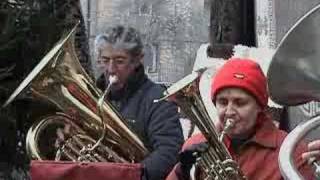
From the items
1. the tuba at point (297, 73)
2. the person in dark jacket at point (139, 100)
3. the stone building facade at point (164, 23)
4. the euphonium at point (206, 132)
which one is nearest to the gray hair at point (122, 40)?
the person in dark jacket at point (139, 100)

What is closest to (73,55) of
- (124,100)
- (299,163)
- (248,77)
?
(124,100)

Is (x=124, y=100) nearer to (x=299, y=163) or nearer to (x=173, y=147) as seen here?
(x=173, y=147)

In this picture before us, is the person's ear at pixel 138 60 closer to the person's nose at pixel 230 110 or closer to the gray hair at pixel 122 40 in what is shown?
the gray hair at pixel 122 40

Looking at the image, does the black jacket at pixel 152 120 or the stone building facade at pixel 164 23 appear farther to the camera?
the stone building facade at pixel 164 23

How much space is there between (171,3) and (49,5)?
458 centimetres

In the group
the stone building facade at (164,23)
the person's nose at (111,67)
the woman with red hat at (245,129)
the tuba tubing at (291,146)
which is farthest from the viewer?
the stone building facade at (164,23)

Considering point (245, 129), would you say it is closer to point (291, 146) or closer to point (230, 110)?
point (230, 110)

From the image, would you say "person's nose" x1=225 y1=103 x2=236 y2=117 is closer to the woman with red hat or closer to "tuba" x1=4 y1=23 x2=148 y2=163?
the woman with red hat

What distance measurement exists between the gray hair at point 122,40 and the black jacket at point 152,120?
97 mm

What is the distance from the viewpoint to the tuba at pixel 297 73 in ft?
9.98

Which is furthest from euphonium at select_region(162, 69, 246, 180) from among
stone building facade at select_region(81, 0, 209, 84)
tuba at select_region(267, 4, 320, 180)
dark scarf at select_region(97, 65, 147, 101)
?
stone building facade at select_region(81, 0, 209, 84)

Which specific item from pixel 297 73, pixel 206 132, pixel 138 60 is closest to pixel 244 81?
pixel 206 132

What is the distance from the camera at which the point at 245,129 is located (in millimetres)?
3539

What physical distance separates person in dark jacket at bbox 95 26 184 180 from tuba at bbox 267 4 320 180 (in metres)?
0.98
